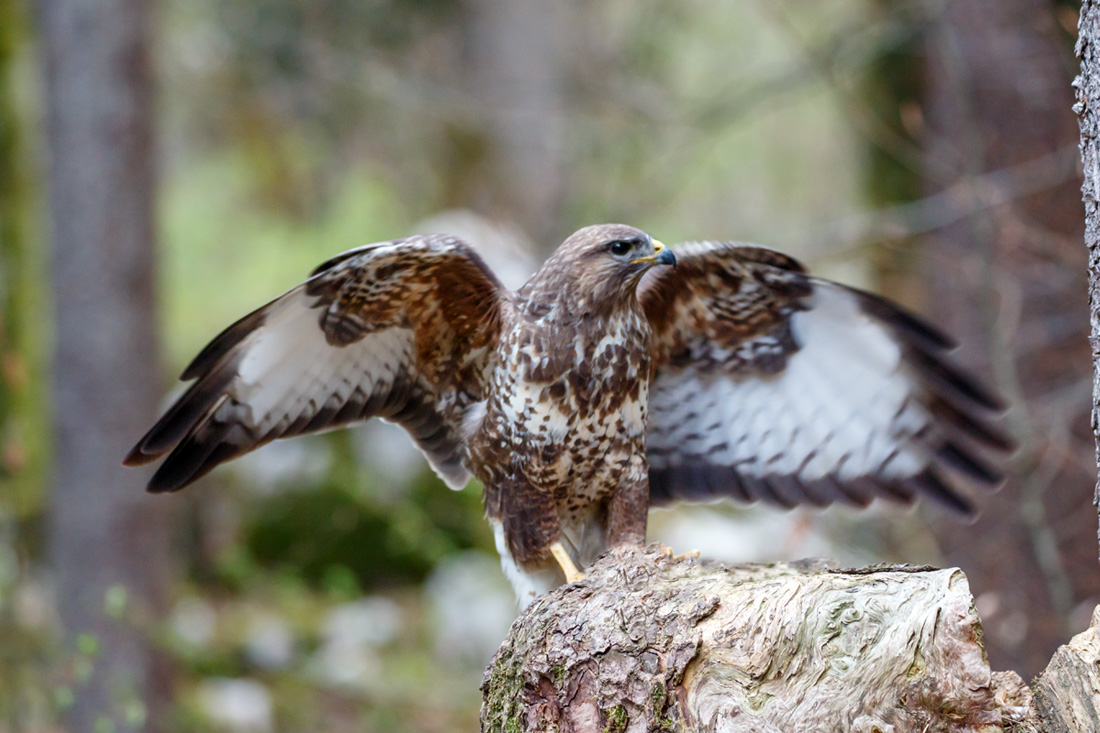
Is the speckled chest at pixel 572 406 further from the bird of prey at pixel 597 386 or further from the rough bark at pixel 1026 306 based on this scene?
the rough bark at pixel 1026 306

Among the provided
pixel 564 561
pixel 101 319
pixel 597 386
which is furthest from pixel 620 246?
pixel 101 319

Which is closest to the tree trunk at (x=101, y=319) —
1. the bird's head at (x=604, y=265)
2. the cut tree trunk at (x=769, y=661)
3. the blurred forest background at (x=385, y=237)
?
the blurred forest background at (x=385, y=237)

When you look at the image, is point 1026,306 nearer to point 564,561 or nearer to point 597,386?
point 597,386

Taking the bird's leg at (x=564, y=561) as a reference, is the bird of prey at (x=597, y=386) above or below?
above

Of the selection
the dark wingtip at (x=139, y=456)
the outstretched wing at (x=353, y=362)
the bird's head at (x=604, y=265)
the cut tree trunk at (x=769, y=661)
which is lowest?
the cut tree trunk at (x=769, y=661)

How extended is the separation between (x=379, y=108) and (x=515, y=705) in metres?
10.6

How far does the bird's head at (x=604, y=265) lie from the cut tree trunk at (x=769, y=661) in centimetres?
90

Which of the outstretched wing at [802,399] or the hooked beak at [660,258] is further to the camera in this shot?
the outstretched wing at [802,399]

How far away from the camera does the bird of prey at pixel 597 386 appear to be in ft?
9.92

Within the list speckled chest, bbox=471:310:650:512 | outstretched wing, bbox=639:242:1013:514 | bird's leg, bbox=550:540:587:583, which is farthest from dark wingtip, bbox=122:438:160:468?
outstretched wing, bbox=639:242:1013:514

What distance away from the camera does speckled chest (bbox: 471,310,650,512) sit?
117 inches

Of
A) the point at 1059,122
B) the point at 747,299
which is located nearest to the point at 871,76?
the point at 1059,122

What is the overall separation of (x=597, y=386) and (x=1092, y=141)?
56.5 inches

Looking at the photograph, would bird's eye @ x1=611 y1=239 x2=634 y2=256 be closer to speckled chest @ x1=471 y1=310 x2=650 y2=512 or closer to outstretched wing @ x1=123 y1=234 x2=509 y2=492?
speckled chest @ x1=471 y1=310 x2=650 y2=512
